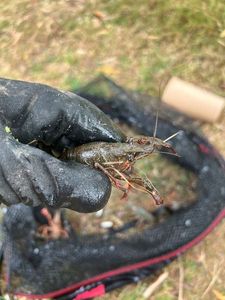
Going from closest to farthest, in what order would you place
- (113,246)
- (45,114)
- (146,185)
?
(45,114)
(146,185)
(113,246)

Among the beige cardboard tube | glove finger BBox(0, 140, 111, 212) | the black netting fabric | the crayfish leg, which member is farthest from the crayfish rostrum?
the beige cardboard tube

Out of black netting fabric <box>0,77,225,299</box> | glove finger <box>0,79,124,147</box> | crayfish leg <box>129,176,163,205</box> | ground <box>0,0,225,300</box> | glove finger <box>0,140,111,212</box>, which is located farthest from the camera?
ground <box>0,0,225,300</box>

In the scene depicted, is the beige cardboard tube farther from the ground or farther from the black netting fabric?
the black netting fabric

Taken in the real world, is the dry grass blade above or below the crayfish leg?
below

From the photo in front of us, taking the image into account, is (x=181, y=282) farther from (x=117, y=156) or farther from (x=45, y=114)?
(x=45, y=114)

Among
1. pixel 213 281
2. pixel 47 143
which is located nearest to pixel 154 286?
pixel 213 281

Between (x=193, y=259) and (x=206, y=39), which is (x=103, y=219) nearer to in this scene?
(x=193, y=259)

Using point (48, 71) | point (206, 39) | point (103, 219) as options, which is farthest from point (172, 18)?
point (103, 219)
